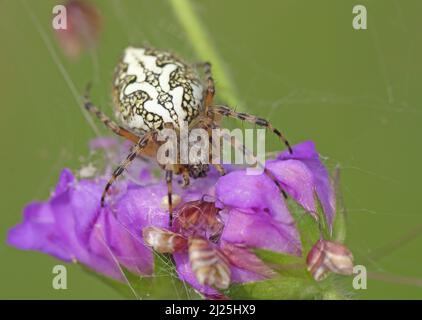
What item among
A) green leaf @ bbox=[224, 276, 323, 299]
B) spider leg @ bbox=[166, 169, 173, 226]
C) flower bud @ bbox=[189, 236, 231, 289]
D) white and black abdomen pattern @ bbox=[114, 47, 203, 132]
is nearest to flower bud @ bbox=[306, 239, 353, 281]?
green leaf @ bbox=[224, 276, 323, 299]

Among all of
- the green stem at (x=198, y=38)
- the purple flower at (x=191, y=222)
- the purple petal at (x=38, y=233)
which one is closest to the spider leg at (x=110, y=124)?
the purple flower at (x=191, y=222)

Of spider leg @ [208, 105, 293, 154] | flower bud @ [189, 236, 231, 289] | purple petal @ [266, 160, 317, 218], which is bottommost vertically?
flower bud @ [189, 236, 231, 289]

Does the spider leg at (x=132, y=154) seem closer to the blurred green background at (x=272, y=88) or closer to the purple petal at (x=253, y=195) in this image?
the purple petal at (x=253, y=195)

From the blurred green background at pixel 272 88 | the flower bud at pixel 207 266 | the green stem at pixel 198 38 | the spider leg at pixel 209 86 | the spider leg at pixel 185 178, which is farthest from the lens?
the blurred green background at pixel 272 88

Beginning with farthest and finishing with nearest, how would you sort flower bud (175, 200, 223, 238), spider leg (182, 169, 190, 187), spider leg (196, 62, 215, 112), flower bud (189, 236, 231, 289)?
spider leg (196, 62, 215, 112) → spider leg (182, 169, 190, 187) → flower bud (175, 200, 223, 238) → flower bud (189, 236, 231, 289)

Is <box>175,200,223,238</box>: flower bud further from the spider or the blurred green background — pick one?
the blurred green background

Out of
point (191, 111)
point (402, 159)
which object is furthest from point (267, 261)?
point (402, 159)
